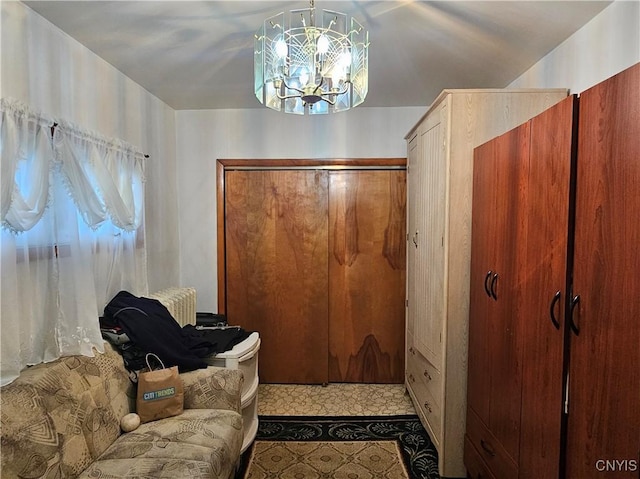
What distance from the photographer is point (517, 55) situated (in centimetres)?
230

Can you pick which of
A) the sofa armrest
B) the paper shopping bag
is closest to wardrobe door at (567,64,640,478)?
the sofa armrest

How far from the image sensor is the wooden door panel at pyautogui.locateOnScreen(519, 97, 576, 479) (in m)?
1.34

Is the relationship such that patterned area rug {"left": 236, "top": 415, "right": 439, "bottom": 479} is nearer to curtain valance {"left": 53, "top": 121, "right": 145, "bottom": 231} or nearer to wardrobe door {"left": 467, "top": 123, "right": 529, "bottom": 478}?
wardrobe door {"left": 467, "top": 123, "right": 529, "bottom": 478}

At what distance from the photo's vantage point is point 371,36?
6.76 feet

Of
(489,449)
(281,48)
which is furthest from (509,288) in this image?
(281,48)

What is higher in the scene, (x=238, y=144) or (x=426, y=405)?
(x=238, y=144)

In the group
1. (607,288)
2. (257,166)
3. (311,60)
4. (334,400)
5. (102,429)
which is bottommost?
(334,400)

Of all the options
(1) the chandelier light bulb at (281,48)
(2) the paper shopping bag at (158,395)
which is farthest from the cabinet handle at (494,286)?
(2) the paper shopping bag at (158,395)

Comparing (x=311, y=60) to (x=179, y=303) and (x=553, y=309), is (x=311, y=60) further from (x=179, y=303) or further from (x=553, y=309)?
(x=179, y=303)

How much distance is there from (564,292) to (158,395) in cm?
193

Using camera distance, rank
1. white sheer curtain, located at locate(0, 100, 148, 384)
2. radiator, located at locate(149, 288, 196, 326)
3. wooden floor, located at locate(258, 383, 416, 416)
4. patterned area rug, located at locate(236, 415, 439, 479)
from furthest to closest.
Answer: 1. wooden floor, located at locate(258, 383, 416, 416)
2. radiator, located at locate(149, 288, 196, 326)
3. patterned area rug, located at locate(236, 415, 439, 479)
4. white sheer curtain, located at locate(0, 100, 148, 384)

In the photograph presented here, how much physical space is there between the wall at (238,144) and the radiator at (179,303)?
46 cm

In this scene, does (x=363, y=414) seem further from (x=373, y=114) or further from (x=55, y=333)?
(x=373, y=114)

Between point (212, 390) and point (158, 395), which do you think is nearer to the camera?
point (158, 395)
